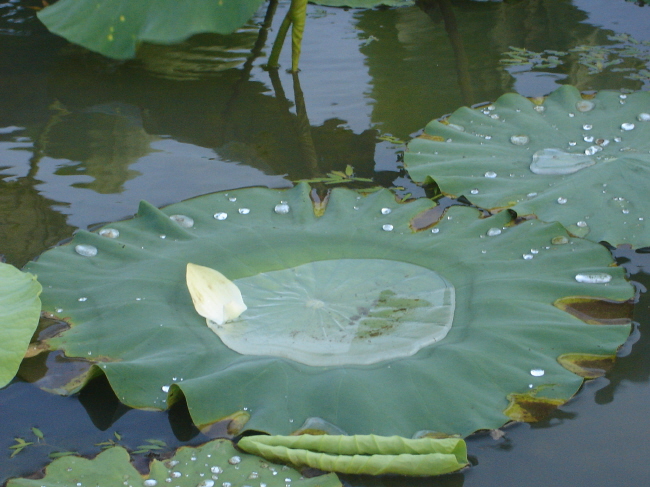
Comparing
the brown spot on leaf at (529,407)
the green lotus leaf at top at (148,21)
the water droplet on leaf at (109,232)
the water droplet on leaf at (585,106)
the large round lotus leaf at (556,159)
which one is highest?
the green lotus leaf at top at (148,21)

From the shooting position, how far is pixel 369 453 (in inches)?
37.6

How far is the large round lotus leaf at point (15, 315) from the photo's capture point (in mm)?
1058

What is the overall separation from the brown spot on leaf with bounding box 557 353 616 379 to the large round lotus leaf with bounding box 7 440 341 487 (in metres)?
0.48

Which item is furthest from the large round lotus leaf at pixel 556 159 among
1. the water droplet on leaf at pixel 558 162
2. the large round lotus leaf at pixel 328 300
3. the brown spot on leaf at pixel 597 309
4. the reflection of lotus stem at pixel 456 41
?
the reflection of lotus stem at pixel 456 41

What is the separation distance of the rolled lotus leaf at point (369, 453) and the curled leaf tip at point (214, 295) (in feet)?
0.99

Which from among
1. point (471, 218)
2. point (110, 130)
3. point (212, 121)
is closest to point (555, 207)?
point (471, 218)

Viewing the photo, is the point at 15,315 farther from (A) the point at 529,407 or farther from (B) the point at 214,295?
(A) the point at 529,407

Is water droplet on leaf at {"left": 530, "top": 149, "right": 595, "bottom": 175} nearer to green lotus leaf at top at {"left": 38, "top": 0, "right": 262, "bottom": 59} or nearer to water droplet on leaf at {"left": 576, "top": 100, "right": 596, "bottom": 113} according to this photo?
water droplet on leaf at {"left": 576, "top": 100, "right": 596, "bottom": 113}

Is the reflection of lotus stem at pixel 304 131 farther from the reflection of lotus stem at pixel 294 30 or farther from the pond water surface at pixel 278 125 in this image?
the reflection of lotus stem at pixel 294 30

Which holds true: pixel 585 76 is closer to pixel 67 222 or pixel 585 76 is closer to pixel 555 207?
pixel 555 207

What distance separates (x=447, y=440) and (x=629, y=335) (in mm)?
533

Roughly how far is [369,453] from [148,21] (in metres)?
1.71

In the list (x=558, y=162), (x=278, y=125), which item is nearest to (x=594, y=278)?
(x=558, y=162)

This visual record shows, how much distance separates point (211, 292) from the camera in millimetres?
1206
